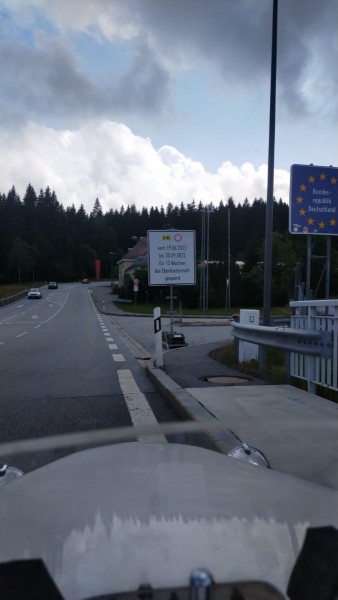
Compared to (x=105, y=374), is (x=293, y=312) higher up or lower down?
higher up

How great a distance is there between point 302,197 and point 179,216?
12048 centimetres

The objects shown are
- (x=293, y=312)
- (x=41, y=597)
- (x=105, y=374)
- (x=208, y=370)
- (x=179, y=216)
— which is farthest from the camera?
(x=179, y=216)

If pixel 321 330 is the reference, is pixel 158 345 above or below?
below

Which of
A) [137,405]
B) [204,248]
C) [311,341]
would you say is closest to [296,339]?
[311,341]

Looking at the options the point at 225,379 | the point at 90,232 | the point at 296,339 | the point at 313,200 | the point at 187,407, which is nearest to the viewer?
the point at 187,407

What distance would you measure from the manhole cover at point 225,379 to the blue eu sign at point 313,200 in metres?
2.76

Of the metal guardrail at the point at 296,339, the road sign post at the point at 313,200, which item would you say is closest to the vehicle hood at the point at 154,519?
the metal guardrail at the point at 296,339

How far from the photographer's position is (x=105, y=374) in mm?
11242

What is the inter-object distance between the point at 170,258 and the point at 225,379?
6.94 meters

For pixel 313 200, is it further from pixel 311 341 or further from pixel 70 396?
pixel 70 396

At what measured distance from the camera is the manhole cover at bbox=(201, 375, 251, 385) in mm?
8859

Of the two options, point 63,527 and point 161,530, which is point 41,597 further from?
point 161,530

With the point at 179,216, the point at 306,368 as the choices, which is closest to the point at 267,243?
the point at 306,368

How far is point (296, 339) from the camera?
6.94m
